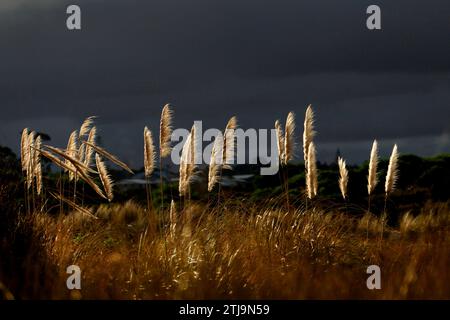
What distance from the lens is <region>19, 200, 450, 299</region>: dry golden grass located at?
21.0ft

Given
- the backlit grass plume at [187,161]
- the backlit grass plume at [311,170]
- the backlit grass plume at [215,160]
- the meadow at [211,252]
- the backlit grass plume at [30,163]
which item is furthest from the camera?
the backlit grass plume at [30,163]

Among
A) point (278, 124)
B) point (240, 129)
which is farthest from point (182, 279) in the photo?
point (278, 124)

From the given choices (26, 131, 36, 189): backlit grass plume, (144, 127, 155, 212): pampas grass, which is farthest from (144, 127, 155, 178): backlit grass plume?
(26, 131, 36, 189): backlit grass plume

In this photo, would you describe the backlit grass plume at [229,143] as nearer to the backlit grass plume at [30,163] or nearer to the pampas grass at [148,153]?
the pampas grass at [148,153]

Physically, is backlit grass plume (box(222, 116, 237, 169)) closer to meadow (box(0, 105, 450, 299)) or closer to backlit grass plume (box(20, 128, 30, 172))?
meadow (box(0, 105, 450, 299))

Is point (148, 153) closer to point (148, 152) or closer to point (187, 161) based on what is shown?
point (148, 152)

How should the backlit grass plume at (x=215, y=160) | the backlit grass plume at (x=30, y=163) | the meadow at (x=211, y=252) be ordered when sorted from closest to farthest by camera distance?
1. the meadow at (x=211, y=252)
2. the backlit grass plume at (x=215, y=160)
3. the backlit grass plume at (x=30, y=163)

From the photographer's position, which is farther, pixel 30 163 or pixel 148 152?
pixel 30 163

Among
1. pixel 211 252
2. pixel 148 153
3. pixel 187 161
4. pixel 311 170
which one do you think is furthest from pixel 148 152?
pixel 311 170

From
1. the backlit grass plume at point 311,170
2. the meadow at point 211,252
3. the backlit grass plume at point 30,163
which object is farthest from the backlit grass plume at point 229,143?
the backlit grass plume at point 30,163

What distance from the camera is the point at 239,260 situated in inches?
283

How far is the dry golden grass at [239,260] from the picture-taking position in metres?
6.39

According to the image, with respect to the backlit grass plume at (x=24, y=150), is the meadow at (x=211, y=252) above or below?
below
